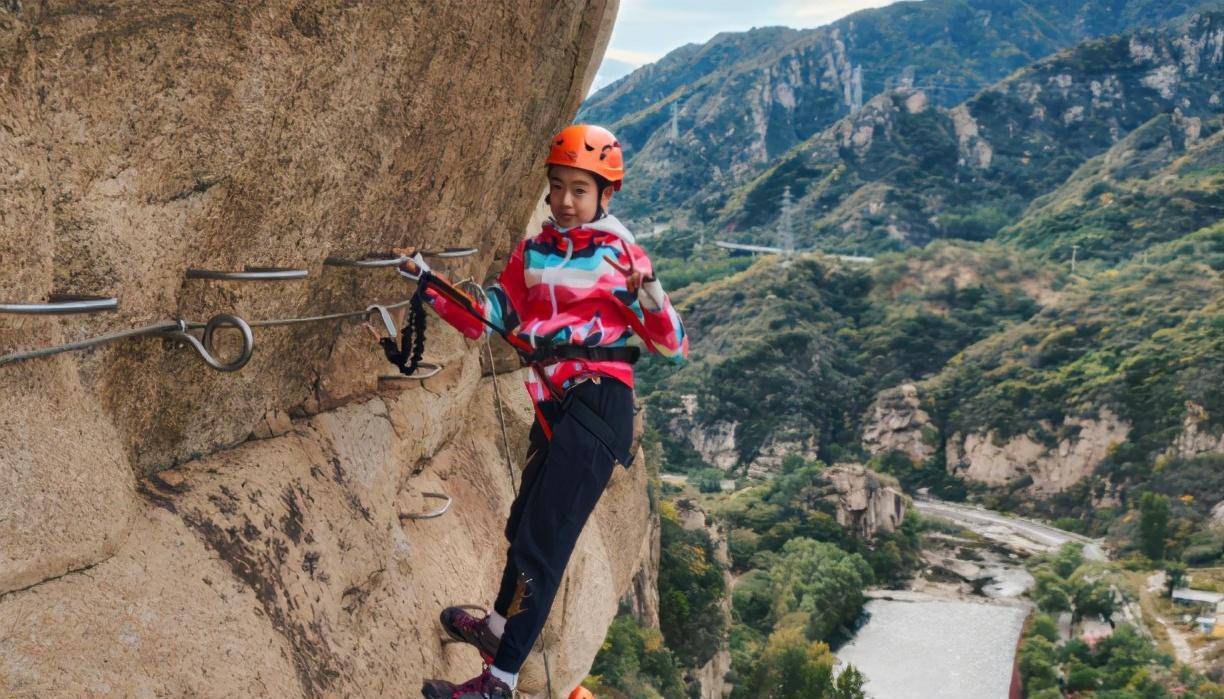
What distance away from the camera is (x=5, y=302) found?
7.14 ft

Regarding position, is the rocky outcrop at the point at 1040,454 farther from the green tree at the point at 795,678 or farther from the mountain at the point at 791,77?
the mountain at the point at 791,77

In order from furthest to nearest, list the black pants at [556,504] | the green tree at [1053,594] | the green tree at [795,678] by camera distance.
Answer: the green tree at [1053,594] < the green tree at [795,678] < the black pants at [556,504]

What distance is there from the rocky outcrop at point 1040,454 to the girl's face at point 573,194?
5514cm

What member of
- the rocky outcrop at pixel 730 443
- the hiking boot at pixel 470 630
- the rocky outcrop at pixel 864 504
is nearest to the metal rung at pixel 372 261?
the hiking boot at pixel 470 630

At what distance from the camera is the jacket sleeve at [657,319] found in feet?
11.0

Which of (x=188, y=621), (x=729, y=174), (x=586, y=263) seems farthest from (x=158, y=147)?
(x=729, y=174)

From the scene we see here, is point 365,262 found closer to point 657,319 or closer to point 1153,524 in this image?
point 657,319

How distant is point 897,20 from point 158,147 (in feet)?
624

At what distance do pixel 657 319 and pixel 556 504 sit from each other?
69 cm

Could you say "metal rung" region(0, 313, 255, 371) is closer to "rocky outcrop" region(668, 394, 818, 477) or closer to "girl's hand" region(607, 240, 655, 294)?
"girl's hand" region(607, 240, 655, 294)

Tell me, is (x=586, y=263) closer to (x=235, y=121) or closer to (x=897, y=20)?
(x=235, y=121)

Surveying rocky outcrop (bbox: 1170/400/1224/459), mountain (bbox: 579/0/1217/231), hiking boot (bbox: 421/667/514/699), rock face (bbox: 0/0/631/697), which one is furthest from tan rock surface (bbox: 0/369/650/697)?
mountain (bbox: 579/0/1217/231)

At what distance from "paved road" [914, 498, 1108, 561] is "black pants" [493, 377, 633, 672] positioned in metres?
46.2

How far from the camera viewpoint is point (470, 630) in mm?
3848
